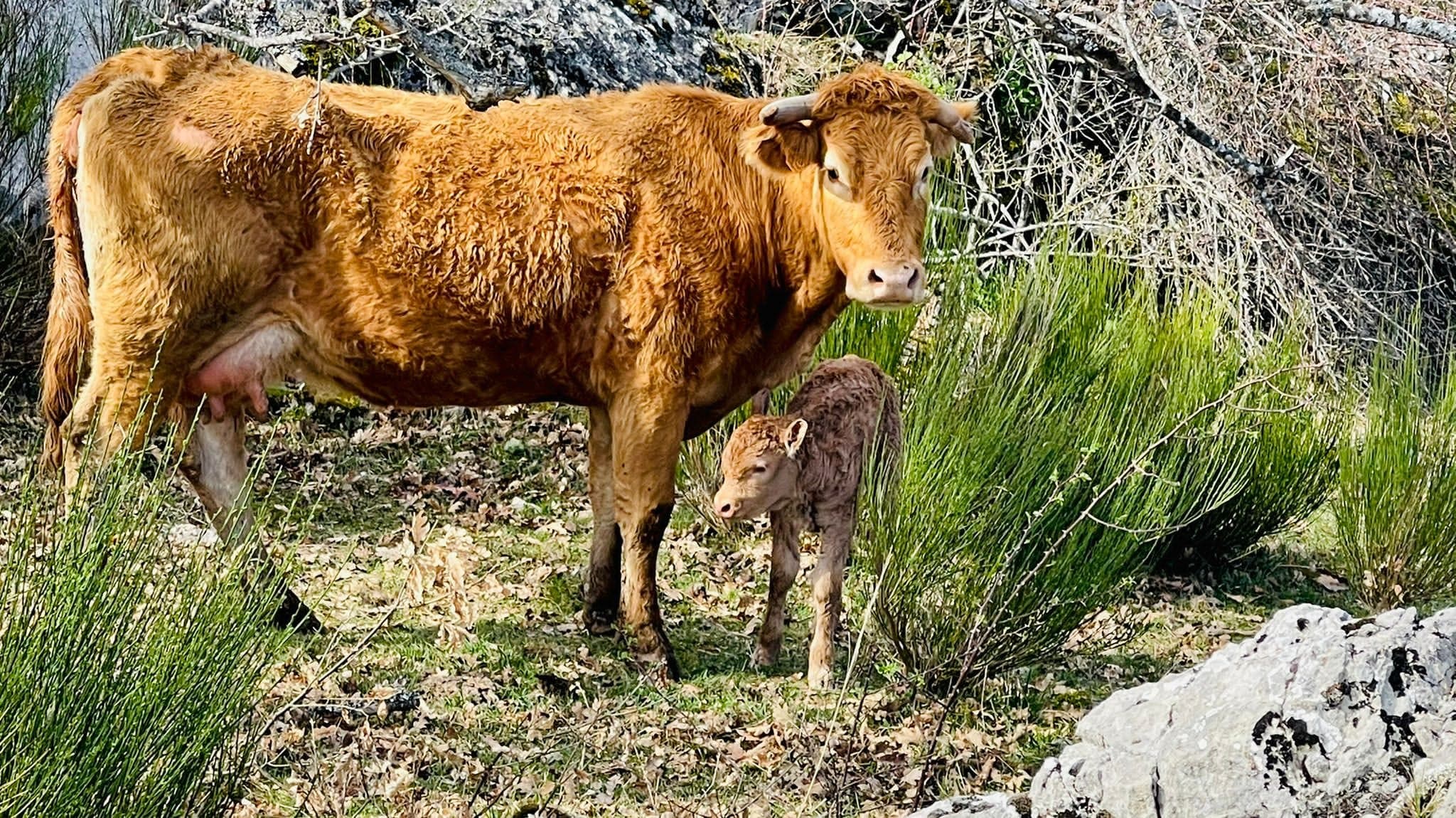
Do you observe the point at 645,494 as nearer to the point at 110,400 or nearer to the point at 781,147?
the point at 781,147

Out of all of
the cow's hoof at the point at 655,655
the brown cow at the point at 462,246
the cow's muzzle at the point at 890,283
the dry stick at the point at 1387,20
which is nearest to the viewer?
the dry stick at the point at 1387,20

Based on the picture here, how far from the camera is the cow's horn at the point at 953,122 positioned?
5.80 metres

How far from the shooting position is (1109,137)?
10.7 meters

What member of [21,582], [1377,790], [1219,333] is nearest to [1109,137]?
[1219,333]

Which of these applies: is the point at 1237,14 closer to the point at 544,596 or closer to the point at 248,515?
the point at 544,596

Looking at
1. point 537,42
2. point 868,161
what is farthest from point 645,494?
point 537,42

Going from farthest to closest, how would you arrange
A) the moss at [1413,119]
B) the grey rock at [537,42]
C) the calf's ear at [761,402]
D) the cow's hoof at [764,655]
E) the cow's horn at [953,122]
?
the moss at [1413,119] < the grey rock at [537,42] < the calf's ear at [761,402] < the cow's hoof at [764,655] < the cow's horn at [953,122]

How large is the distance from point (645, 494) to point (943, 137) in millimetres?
1785

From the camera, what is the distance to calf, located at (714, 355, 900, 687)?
18.8 feet

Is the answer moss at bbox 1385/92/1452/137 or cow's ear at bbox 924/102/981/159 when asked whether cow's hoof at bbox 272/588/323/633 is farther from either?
moss at bbox 1385/92/1452/137

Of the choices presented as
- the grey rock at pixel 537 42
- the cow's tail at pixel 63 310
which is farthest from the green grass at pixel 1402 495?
the cow's tail at pixel 63 310

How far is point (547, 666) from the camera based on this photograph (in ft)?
19.9

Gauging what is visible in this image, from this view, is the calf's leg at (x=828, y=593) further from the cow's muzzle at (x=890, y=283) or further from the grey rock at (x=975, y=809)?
the grey rock at (x=975, y=809)

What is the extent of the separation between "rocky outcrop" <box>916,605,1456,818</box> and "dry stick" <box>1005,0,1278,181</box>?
2.98m
